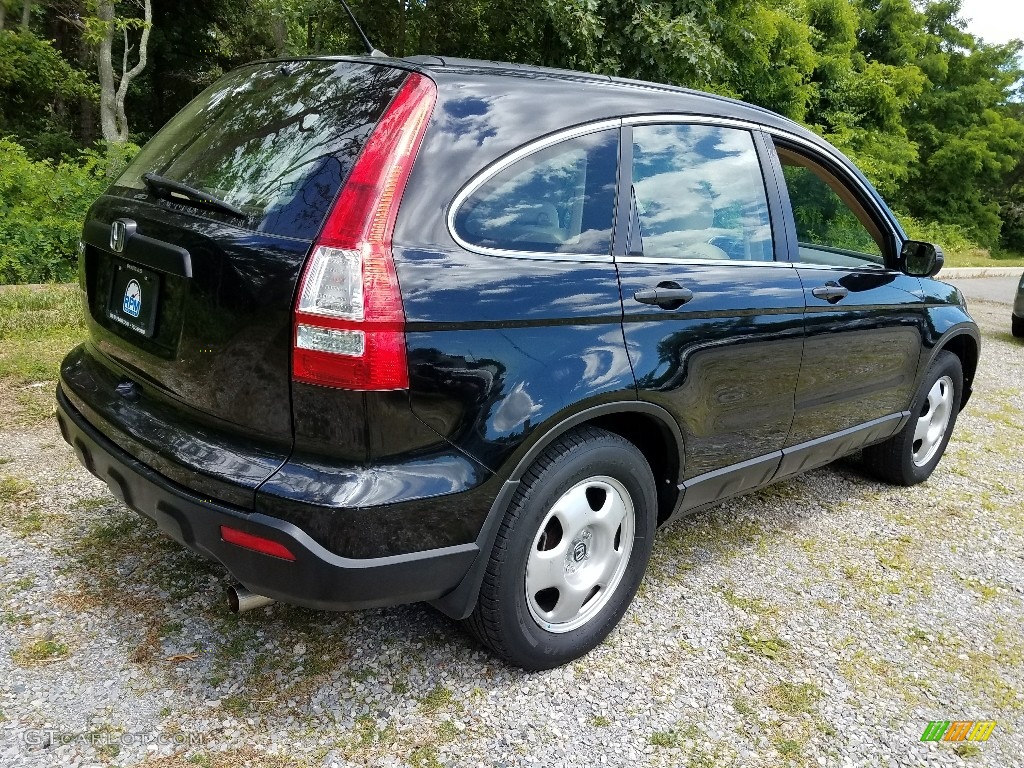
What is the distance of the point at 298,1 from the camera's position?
11.3 metres

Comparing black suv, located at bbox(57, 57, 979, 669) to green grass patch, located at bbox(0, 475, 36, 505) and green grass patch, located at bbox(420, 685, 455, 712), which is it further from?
green grass patch, located at bbox(0, 475, 36, 505)

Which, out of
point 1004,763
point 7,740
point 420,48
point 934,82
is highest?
point 934,82

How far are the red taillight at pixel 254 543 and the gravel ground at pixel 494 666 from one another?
578mm

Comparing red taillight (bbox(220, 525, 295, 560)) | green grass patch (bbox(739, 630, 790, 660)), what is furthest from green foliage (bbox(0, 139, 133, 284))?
green grass patch (bbox(739, 630, 790, 660))

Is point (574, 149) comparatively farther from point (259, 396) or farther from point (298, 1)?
point (298, 1)

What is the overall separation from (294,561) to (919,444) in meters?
3.80

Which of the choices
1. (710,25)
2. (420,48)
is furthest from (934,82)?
(420,48)

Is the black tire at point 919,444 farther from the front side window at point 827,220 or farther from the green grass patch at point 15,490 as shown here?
the green grass patch at point 15,490

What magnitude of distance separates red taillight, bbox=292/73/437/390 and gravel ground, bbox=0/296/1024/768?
1.03 metres

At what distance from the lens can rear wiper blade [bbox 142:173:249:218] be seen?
2135 millimetres

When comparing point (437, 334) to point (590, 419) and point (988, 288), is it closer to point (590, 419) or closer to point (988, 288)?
point (590, 419)

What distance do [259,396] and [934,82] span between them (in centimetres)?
3331

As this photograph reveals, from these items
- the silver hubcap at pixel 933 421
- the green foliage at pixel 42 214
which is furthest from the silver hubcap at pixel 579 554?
→ the green foliage at pixel 42 214

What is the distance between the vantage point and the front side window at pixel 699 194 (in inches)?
104
